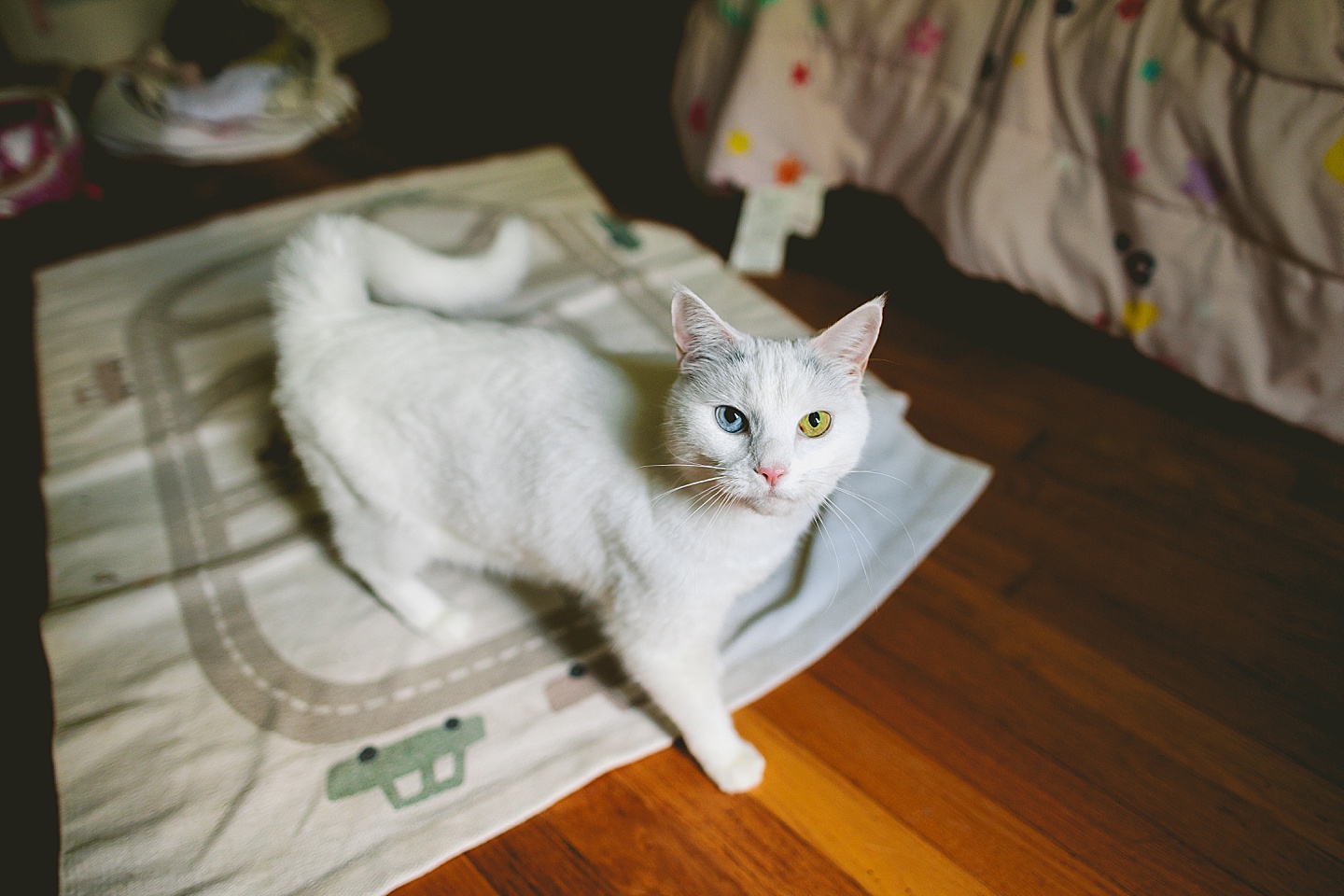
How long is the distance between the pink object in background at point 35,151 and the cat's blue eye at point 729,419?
84.9 inches

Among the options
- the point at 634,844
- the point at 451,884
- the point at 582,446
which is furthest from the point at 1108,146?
the point at 451,884

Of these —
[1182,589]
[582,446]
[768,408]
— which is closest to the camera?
[768,408]

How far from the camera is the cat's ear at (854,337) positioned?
2.26 ft

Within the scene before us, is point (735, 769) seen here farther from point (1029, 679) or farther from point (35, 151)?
point (35, 151)

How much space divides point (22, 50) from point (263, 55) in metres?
0.81

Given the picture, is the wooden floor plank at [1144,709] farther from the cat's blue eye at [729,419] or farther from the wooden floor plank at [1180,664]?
the cat's blue eye at [729,419]

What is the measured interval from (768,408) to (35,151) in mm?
2283

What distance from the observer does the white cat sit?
72 centimetres

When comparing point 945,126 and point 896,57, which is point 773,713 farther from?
point 896,57

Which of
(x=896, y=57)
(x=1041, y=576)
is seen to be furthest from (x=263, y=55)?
(x=1041, y=576)

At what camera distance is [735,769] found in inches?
35.4

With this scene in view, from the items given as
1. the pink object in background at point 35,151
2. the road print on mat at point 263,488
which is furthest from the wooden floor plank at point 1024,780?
the pink object in background at point 35,151

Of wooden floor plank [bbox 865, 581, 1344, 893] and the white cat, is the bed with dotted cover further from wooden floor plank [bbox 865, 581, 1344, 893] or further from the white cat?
the white cat

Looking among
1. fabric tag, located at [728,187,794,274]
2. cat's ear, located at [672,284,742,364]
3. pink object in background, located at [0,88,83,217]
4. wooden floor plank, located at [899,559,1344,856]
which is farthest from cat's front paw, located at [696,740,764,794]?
pink object in background, located at [0,88,83,217]
